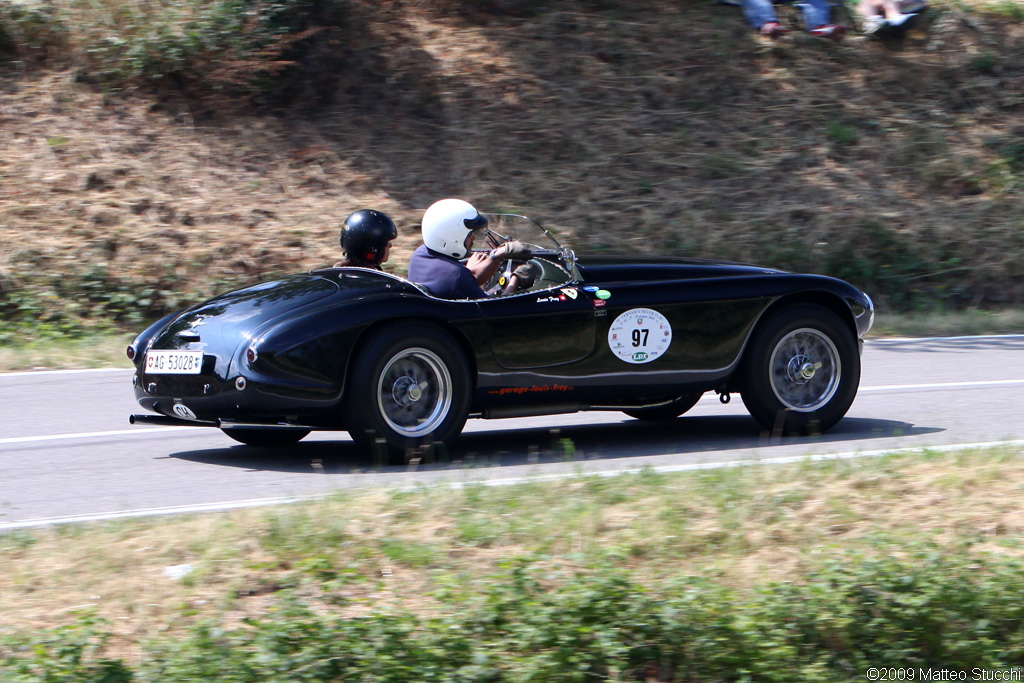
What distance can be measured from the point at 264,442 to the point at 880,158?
12.4 m

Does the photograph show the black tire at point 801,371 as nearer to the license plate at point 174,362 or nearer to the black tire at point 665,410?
the black tire at point 665,410

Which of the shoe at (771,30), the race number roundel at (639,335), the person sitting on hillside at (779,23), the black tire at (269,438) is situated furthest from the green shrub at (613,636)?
the person sitting on hillside at (779,23)

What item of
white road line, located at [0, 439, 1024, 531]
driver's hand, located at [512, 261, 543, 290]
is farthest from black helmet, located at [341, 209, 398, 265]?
white road line, located at [0, 439, 1024, 531]

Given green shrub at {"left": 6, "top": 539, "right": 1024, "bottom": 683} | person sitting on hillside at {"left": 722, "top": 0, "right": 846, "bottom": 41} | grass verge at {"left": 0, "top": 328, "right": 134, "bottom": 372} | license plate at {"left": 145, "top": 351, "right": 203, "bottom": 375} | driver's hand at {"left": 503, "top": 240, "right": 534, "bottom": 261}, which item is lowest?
green shrub at {"left": 6, "top": 539, "right": 1024, "bottom": 683}

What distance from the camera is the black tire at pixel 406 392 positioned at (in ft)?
21.7

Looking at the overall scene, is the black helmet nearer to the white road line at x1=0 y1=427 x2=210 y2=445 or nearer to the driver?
the driver

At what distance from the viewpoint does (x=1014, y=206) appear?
1659cm

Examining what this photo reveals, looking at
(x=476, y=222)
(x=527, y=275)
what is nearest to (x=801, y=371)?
(x=527, y=275)

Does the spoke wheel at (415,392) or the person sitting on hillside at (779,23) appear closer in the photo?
the spoke wheel at (415,392)

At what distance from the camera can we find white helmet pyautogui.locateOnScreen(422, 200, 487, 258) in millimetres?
7223

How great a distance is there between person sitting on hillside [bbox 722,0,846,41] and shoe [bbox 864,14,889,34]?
456mm

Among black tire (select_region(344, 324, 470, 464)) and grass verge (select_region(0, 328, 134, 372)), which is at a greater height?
black tire (select_region(344, 324, 470, 464))

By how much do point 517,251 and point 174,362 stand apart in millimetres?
2104

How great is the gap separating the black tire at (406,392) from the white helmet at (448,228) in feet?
2.08
